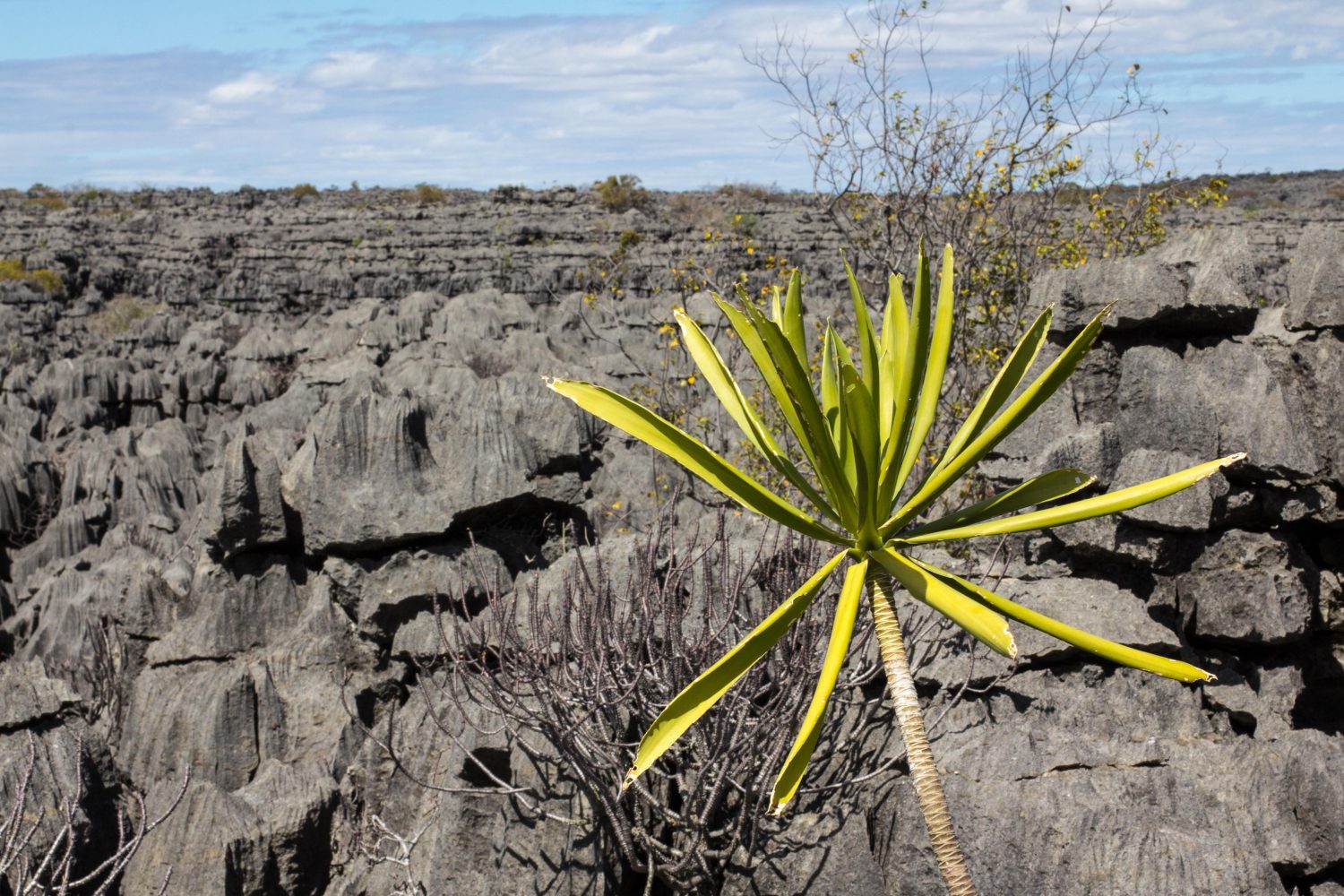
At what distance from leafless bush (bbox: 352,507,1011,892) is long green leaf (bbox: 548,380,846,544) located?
1723 millimetres

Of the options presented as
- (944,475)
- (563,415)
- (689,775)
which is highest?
(944,475)

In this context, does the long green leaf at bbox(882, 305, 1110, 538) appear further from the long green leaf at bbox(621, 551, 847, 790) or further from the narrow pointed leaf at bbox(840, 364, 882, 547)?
the long green leaf at bbox(621, 551, 847, 790)

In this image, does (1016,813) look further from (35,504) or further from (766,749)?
(35,504)

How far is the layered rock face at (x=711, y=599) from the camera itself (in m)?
4.81

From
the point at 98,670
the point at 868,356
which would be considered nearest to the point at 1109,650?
the point at 868,356

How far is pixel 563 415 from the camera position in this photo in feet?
31.8

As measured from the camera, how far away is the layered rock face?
481cm

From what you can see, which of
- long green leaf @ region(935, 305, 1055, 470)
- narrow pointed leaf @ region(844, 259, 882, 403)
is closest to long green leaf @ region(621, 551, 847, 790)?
narrow pointed leaf @ region(844, 259, 882, 403)

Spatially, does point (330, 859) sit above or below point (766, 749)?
below

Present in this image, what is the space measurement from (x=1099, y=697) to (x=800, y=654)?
1375 mm

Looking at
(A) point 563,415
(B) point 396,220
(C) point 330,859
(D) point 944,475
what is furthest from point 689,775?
(B) point 396,220

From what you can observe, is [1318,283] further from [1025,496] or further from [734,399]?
[734,399]

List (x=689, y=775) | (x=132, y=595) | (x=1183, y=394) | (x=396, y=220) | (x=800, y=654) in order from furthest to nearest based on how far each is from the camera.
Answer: (x=396, y=220), (x=132, y=595), (x=1183, y=394), (x=689, y=775), (x=800, y=654)

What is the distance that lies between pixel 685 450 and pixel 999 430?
2.98 feet
